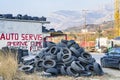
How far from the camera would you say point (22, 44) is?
115 feet

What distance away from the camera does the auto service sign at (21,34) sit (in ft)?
111

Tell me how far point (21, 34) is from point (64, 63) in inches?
619

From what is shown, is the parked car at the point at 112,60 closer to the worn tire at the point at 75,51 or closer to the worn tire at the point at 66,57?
the worn tire at the point at 75,51

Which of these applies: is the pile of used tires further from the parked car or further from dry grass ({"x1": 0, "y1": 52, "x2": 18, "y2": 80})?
the parked car

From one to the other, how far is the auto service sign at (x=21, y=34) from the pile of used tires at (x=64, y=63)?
11917mm

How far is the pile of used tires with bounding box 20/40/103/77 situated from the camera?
1916 centimetres

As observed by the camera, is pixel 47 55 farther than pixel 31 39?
No

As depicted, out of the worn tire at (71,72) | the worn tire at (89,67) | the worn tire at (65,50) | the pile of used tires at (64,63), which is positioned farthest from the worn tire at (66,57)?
the worn tire at (89,67)

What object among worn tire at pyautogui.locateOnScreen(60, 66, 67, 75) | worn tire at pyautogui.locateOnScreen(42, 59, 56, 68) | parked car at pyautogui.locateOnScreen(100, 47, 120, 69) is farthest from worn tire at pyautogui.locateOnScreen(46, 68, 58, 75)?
parked car at pyautogui.locateOnScreen(100, 47, 120, 69)

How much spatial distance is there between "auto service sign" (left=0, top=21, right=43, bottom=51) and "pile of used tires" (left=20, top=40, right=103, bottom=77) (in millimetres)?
11917

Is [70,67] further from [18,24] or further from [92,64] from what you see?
[18,24]

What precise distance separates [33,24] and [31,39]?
147 cm

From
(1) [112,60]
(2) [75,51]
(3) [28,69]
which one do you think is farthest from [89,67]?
(1) [112,60]

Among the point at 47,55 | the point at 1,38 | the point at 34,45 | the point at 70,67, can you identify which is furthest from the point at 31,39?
the point at 70,67
